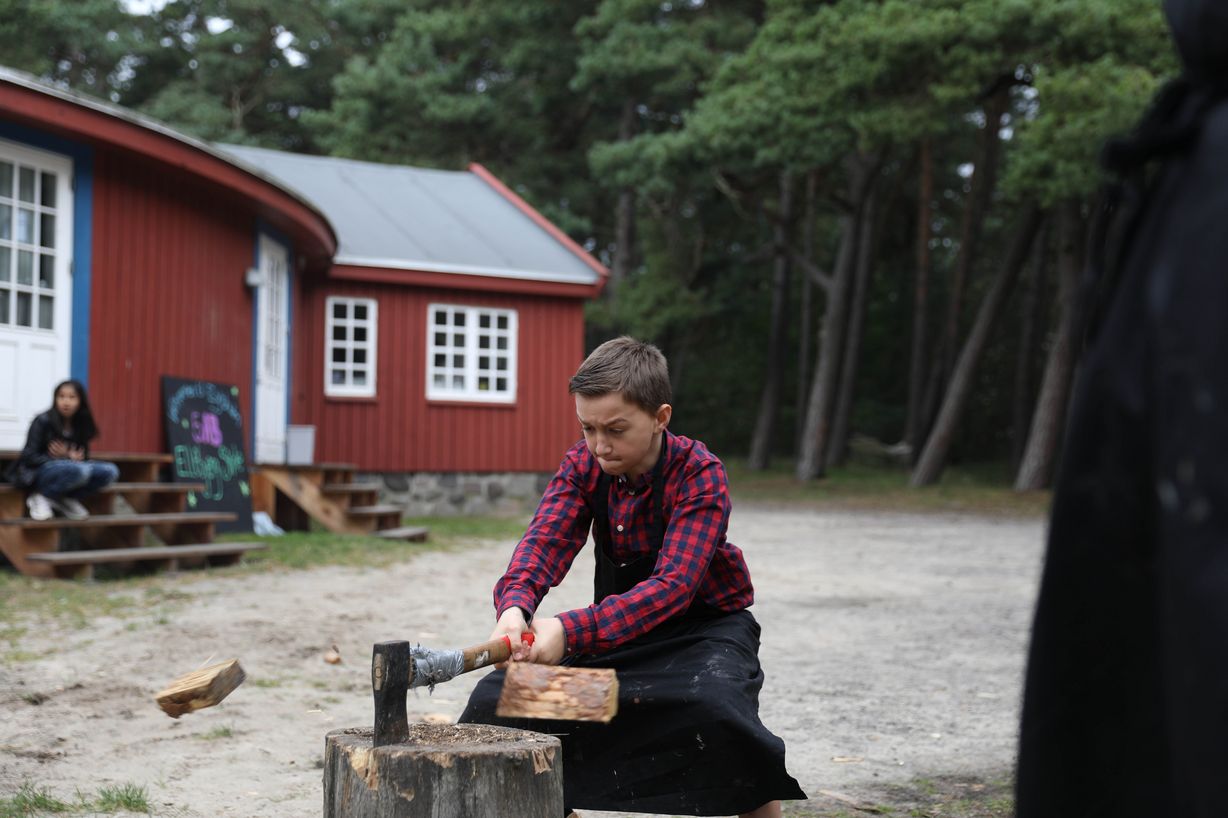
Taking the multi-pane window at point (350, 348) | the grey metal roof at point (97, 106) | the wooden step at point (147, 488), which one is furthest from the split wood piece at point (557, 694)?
the multi-pane window at point (350, 348)

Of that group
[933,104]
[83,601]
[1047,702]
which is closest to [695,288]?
[933,104]

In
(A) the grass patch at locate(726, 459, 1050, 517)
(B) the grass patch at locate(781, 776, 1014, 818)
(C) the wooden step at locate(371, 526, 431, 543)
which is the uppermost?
(B) the grass patch at locate(781, 776, 1014, 818)

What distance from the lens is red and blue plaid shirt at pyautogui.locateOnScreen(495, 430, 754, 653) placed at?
10.6 ft

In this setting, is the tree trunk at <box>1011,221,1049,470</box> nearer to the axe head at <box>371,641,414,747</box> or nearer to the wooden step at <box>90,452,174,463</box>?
the wooden step at <box>90,452,174,463</box>

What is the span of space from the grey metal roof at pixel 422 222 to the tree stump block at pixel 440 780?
13457mm

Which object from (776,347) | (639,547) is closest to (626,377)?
(639,547)

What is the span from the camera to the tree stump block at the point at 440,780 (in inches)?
110

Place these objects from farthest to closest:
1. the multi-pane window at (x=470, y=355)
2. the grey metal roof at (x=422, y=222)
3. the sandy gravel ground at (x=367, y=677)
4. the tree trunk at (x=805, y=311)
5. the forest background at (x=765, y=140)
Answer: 1. the tree trunk at (x=805, y=311)
2. the forest background at (x=765, y=140)
3. the multi-pane window at (x=470, y=355)
4. the grey metal roof at (x=422, y=222)
5. the sandy gravel ground at (x=367, y=677)

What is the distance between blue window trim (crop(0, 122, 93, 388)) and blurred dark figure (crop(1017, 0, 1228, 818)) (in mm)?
10261

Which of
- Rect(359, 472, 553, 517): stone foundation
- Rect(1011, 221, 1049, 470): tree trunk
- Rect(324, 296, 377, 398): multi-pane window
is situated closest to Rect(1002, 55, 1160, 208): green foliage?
Rect(359, 472, 553, 517): stone foundation

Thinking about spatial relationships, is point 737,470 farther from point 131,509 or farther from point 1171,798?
point 1171,798

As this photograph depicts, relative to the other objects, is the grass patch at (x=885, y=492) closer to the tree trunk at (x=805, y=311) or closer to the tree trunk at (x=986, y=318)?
the tree trunk at (x=986, y=318)

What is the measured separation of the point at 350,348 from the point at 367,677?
1076cm

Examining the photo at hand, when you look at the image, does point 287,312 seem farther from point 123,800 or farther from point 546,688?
point 546,688
